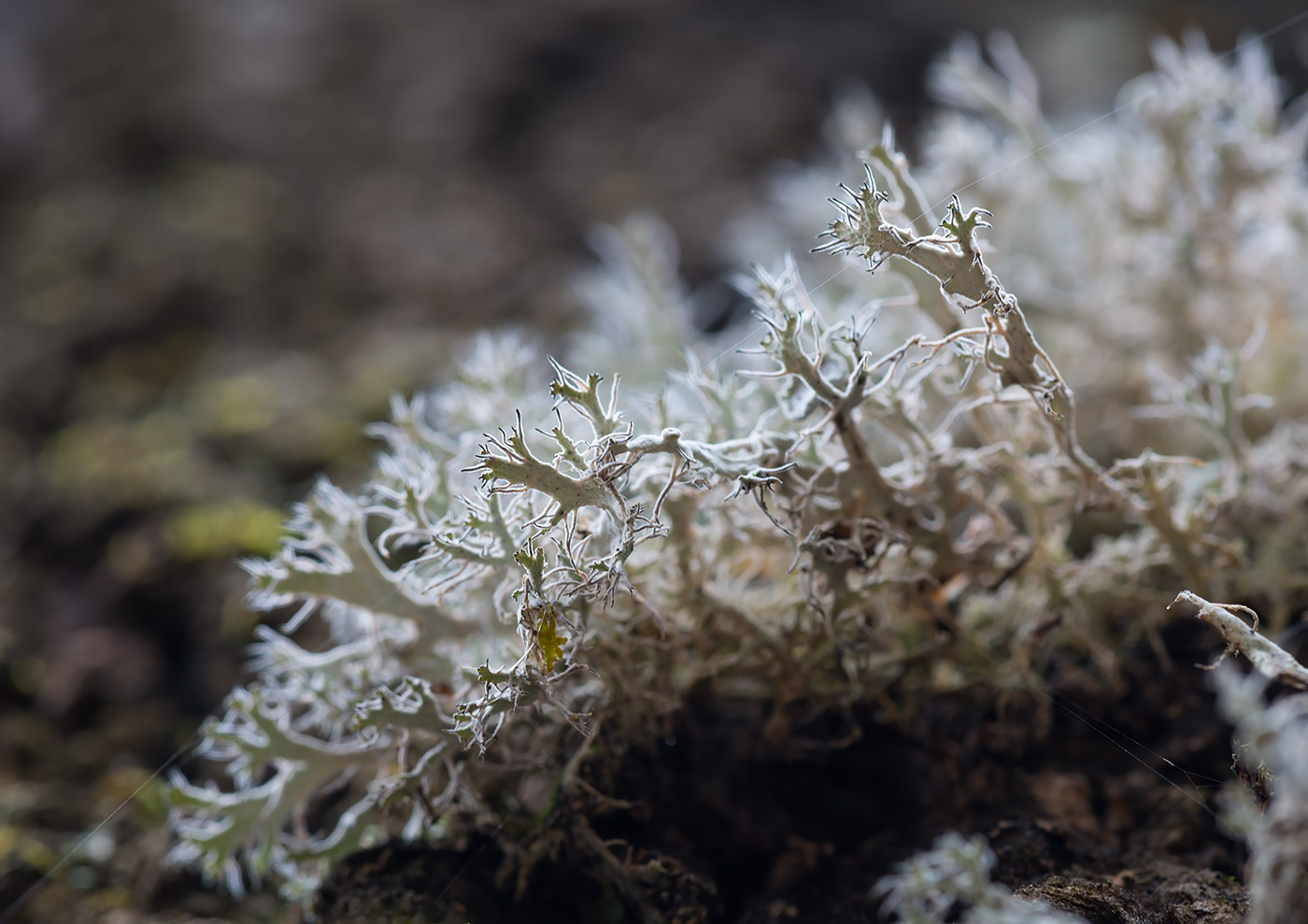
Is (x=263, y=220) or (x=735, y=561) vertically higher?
(x=263, y=220)

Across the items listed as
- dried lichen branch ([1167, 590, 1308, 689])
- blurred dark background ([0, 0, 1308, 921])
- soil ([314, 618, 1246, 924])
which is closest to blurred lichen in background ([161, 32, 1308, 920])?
soil ([314, 618, 1246, 924])

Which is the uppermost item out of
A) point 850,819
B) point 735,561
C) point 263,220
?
point 263,220

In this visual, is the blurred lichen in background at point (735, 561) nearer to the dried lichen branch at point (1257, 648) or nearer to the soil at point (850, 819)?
the soil at point (850, 819)

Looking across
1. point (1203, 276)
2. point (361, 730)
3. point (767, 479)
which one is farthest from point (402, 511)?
point (1203, 276)

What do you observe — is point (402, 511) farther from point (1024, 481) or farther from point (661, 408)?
point (1024, 481)

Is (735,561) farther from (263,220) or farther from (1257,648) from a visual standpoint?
(263,220)

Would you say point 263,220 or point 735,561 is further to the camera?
point 263,220

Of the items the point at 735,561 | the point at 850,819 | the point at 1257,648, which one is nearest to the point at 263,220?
the point at 735,561

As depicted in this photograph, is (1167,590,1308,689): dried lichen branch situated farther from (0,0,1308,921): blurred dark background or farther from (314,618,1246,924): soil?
(0,0,1308,921): blurred dark background

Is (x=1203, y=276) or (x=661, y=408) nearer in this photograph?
(x=661, y=408)
